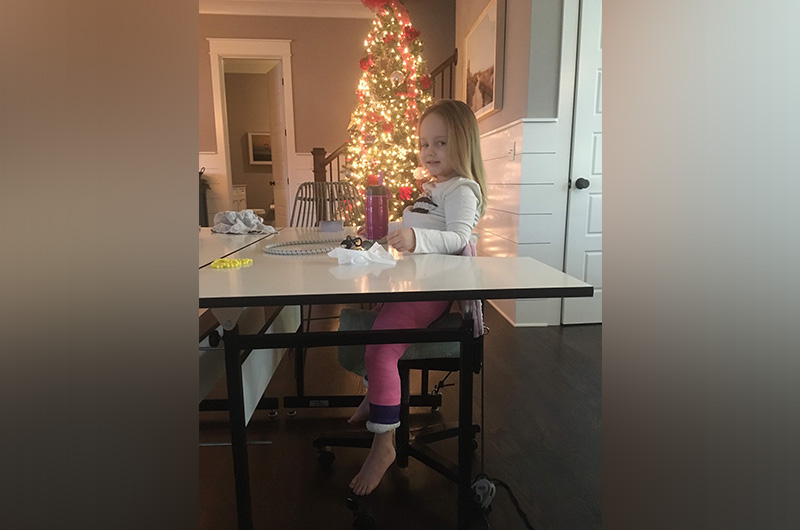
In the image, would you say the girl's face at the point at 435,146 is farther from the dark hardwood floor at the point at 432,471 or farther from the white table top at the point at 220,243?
the dark hardwood floor at the point at 432,471

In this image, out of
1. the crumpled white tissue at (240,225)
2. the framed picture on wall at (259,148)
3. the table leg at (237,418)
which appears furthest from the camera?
the framed picture on wall at (259,148)

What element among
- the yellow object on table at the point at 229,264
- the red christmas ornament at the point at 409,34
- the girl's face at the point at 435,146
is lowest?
the yellow object on table at the point at 229,264

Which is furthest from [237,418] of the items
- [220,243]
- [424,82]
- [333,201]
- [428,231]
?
[424,82]

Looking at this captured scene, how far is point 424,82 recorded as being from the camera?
3732 millimetres

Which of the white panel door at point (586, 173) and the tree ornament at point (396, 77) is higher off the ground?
the tree ornament at point (396, 77)

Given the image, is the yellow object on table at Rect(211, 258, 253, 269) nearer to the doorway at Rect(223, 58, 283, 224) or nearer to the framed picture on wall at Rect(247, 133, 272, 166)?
the doorway at Rect(223, 58, 283, 224)

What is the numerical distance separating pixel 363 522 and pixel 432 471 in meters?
0.30

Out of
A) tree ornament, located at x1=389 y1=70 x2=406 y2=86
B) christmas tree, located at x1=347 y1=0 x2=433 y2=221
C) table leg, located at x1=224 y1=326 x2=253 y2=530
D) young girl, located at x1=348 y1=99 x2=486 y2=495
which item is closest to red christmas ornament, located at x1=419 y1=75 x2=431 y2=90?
christmas tree, located at x1=347 y1=0 x2=433 y2=221

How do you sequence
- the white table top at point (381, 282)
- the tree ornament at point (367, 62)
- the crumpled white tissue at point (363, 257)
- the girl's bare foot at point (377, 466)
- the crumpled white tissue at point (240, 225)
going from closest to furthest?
the white table top at point (381, 282), the crumpled white tissue at point (363, 257), the girl's bare foot at point (377, 466), the crumpled white tissue at point (240, 225), the tree ornament at point (367, 62)

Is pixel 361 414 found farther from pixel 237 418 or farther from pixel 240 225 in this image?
pixel 240 225

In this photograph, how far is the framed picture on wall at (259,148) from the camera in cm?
704

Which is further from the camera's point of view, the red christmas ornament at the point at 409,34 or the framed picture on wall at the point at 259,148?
the framed picture on wall at the point at 259,148

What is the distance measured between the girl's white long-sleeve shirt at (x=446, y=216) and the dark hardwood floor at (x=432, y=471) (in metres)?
0.63

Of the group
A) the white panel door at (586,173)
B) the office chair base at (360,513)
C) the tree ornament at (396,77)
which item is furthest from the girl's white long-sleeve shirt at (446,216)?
the tree ornament at (396,77)
